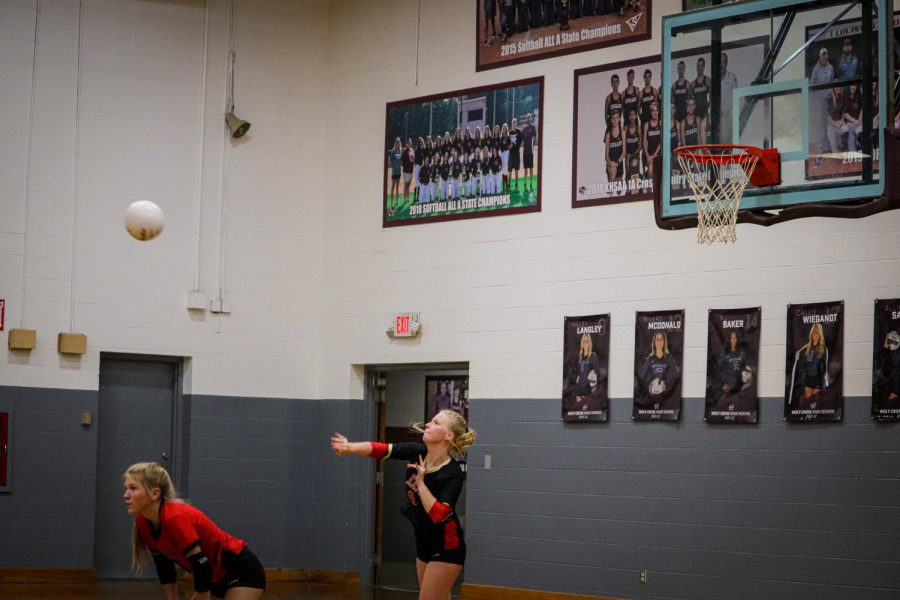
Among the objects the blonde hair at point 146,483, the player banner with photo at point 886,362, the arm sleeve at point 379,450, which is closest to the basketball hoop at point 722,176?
the player banner with photo at point 886,362

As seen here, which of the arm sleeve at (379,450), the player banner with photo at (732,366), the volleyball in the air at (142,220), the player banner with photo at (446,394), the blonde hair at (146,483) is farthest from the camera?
the player banner with photo at (446,394)

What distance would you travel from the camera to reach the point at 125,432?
13.5 metres

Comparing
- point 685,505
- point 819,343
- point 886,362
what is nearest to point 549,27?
point 819,343

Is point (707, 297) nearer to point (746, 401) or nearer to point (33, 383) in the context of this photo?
point (746, 401)

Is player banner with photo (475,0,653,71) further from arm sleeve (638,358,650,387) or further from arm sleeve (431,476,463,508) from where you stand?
arm sleeve (431,476,463,508)

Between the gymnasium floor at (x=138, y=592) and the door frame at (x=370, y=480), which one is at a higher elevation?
the door frame at (x=370, y=480)

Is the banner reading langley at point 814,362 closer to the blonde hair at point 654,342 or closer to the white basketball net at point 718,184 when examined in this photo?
the blonde hair at point 654,342

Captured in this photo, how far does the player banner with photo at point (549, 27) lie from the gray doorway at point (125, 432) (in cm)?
521

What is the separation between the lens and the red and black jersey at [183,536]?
21.1 ft

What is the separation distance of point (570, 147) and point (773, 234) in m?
2.44

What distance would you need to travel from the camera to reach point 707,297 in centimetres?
Answer: 1130

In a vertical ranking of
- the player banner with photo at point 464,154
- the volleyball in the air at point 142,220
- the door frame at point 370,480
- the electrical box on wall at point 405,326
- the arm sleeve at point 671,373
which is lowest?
the door frame at point 370,480

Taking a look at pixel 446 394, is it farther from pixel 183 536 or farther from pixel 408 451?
pixel 183 536

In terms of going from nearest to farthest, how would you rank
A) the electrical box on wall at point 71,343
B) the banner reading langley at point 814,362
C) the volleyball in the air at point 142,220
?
the banner reading langley at point 814,362
the volleyball in the air at point 142,220
the electrical box on wall at point 71,343
